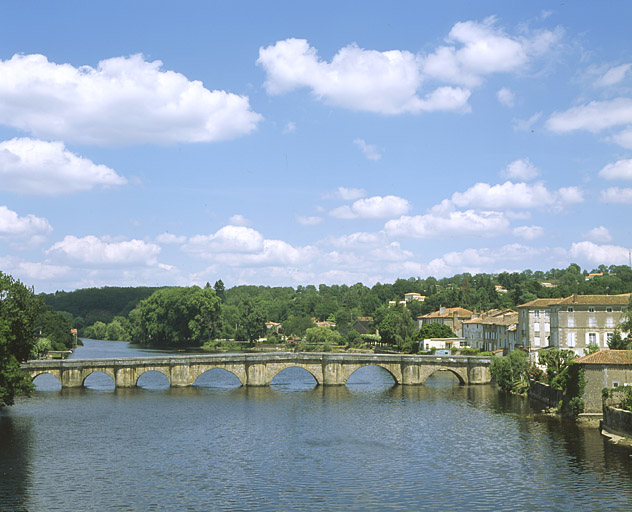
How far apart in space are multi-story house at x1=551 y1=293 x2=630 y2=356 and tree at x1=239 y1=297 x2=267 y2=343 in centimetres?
10545

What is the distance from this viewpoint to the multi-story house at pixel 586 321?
8762 cm

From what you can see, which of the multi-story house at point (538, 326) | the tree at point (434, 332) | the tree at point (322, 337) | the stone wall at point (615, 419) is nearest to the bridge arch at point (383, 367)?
the multi-story house at point (538, 326)

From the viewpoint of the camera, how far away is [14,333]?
60.2 meters

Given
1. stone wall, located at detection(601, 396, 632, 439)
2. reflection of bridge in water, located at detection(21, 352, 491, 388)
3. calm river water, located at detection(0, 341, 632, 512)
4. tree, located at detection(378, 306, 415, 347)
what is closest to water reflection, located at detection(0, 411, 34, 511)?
calm river water, located at detection(0, 341, 632, 512)

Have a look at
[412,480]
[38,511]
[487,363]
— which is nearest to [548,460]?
[412,480]

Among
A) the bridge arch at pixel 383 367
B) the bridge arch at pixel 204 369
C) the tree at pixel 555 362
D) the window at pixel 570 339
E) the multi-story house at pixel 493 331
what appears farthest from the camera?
the multi-story house at pixel 493 331

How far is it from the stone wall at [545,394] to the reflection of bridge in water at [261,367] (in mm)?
13142

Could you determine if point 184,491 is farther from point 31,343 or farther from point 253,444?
point 31,343

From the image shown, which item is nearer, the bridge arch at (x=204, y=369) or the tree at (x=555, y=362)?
the tree at (x=555, y=362)

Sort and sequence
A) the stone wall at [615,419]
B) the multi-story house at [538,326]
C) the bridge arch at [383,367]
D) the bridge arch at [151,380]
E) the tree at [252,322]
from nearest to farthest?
the stone wall at [615,419], the bridge arch at [151,380], the bridge arch at [383,367], the multi-story house at [538,326], the tree at [252,322]

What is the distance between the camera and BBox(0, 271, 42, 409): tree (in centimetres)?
5672

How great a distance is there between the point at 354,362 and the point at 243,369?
16.4 metres

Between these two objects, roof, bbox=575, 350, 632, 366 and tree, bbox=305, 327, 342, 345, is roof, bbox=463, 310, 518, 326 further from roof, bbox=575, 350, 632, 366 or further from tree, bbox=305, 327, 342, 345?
tree, bbox=305, 327, 342, 345

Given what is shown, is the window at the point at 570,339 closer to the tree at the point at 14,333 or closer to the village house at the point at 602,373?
the village house at the point at 602,373
